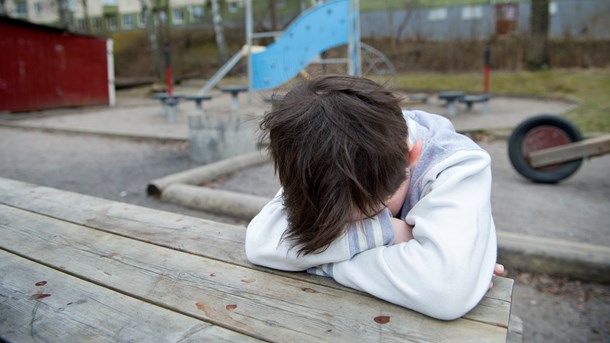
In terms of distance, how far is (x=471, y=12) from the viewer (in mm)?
24094

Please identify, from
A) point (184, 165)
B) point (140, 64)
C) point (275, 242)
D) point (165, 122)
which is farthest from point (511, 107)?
point (140, 64)

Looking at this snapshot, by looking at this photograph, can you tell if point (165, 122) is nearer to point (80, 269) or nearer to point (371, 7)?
point (80, 269)

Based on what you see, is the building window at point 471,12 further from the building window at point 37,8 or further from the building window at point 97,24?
the building window at point 37,8

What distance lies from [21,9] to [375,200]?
43.3m

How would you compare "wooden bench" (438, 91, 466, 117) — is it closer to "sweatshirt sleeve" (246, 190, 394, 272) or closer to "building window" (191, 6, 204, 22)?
"sweatshirt sleeve" (246, 190, 394, 272)

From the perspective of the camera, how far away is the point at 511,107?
9.30m

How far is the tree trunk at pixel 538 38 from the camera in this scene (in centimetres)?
1309

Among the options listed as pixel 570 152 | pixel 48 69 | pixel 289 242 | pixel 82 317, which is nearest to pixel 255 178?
pixel 570 152

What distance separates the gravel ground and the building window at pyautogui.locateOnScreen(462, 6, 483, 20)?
19530 mm

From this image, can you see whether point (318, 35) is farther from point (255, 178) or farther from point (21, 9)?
point (21, 9)

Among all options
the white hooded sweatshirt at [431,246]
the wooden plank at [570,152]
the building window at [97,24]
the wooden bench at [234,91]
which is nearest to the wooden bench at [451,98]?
the wooden bench at [234,91]

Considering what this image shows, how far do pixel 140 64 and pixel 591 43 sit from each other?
15458mm

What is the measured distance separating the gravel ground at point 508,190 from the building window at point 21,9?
1389 inches

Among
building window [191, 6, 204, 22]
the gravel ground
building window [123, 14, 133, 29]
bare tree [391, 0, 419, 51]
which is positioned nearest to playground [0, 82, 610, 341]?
the gravel ground
